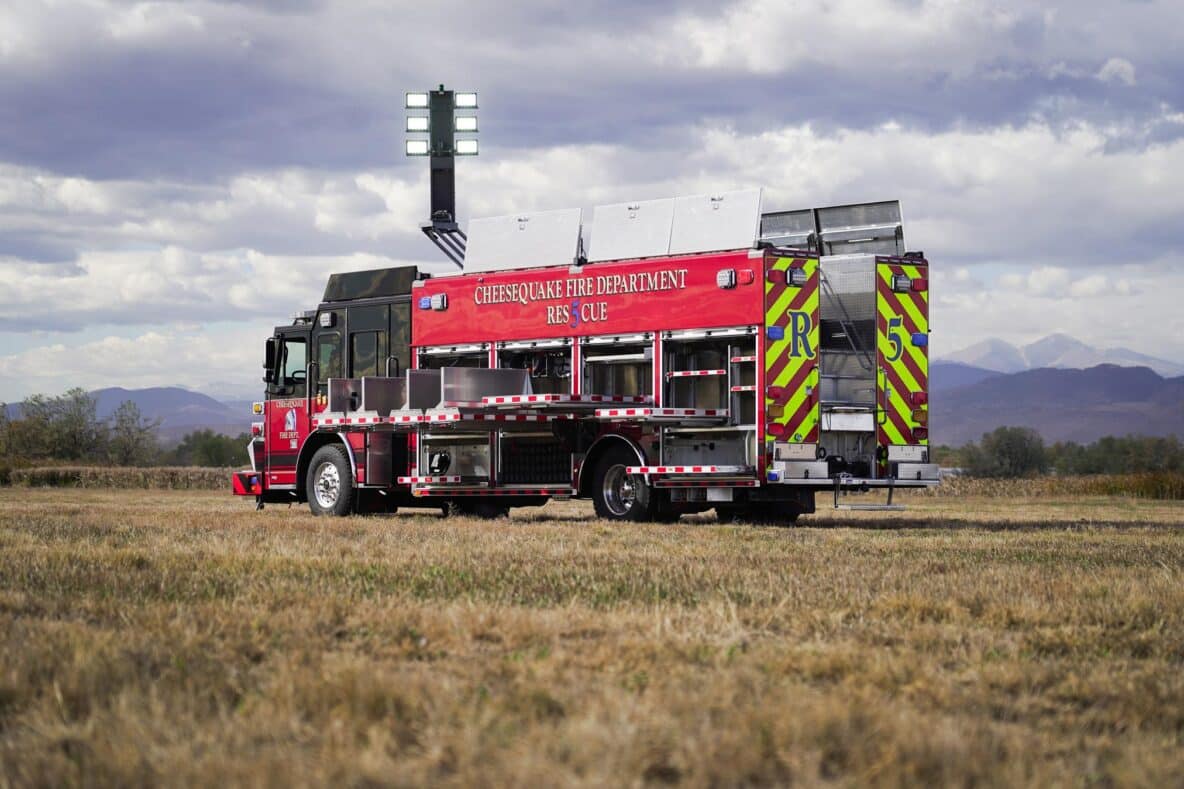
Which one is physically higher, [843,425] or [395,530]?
[843,425]

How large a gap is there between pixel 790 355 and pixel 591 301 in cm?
267

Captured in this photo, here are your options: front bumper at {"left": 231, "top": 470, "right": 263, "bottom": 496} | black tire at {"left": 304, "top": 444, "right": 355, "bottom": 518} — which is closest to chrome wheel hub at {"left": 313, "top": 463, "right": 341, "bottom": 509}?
black tire at {"left": 304, "top": 444, "right": 355, "bottom": 518}

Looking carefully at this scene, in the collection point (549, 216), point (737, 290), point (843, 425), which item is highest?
point (549, 216)

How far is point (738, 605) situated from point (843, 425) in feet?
30.4

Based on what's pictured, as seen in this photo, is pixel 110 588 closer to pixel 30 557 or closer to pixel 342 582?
pixel 342 582

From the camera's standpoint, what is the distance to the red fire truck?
1634 centimetres

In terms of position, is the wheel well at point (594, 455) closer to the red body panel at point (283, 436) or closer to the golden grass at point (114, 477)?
the red body panel at point (283, 436)

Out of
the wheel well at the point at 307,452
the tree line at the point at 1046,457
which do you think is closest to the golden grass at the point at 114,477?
the wheel well at the point at 307,452

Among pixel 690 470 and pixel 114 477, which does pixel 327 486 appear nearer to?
pixel 690 470

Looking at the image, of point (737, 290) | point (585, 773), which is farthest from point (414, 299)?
point (585, 773)

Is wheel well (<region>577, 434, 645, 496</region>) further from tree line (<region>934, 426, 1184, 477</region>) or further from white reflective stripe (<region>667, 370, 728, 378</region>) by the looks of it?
tree line (<region>934, 426, 1184, 477</region>)

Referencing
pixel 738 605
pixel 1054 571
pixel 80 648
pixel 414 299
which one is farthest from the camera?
pixel 414 299

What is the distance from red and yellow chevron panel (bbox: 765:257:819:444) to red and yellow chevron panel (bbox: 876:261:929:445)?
1061mm

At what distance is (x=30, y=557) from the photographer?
1019 centimetres
